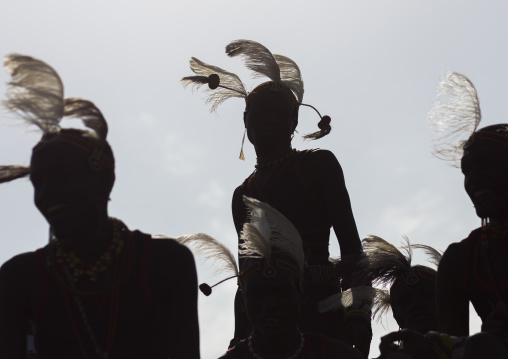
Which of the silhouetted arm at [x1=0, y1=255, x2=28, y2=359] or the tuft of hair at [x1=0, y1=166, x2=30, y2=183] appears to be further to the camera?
the tuft of hair at [x1=0, y1=166, x2=30, y2=183]

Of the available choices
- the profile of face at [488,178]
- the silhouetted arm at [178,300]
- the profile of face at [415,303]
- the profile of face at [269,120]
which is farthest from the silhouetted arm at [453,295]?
the profile of face at [269,120]

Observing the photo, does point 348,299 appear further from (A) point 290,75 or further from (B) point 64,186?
(B) point 64,186

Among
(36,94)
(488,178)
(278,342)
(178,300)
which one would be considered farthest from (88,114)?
(488,178)

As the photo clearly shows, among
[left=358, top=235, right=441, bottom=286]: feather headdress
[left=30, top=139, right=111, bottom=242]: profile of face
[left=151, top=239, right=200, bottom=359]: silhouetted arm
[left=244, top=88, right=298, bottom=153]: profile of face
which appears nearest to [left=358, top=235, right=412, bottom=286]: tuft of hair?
[left=358, top=235, right=441, bottom=286]: feather headdress

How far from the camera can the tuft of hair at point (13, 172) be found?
20.2ft

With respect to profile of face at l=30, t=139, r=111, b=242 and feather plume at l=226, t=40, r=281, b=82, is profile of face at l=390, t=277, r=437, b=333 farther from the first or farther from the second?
profile of face at l=30, t=139, r=111, b=242

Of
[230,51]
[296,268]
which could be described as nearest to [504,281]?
[296,268]

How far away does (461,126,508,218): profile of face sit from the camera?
7.01 meters

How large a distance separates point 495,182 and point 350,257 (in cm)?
189

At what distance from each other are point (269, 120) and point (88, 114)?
10.5 ft

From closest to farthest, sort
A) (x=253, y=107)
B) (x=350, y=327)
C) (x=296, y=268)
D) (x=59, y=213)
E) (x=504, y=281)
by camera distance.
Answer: (x=59, y=213) < (x=504, y=281) < (x=296, y=268) < (x=350, y=327) < (x=253, y=107)

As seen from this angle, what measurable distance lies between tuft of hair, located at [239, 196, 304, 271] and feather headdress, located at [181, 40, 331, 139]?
210 centimetres

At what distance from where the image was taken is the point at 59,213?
5.84 meters

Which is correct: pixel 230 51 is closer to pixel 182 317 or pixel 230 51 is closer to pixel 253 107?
pixel 253 107
